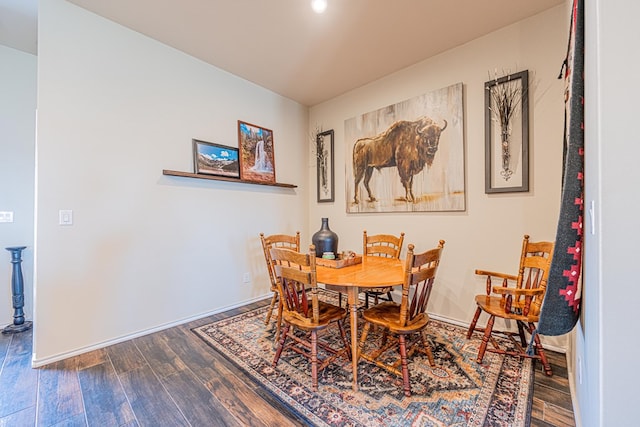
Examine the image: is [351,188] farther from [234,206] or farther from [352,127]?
[234,206]

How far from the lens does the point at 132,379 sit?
1859 millimetres

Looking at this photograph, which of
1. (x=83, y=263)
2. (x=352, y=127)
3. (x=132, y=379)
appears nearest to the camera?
(x=132, y=379)

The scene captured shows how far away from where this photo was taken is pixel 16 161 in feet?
8.92

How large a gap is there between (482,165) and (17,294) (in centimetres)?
475

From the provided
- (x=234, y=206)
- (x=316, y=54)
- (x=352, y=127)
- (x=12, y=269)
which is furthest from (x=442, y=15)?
(x=12, y=269)

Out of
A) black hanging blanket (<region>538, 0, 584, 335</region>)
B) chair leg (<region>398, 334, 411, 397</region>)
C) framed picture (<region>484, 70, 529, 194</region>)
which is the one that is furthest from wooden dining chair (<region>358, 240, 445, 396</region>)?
framed picture (<region>484, 70, 529, 194</region>)

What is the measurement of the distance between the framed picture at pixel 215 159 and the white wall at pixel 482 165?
6.07 ft

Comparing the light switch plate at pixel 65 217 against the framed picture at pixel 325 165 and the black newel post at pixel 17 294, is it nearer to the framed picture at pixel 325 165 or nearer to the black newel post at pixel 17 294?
the black newel post at pixel 17 294

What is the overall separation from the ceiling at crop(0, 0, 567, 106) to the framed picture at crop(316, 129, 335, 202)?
37.7 inches

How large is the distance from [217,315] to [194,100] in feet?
8.01

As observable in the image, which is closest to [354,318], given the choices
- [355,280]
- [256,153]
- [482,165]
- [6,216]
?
[355,280]

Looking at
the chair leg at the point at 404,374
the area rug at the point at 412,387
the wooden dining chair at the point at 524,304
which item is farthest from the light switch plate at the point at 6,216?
the wooden dining chair at the point at 524,304

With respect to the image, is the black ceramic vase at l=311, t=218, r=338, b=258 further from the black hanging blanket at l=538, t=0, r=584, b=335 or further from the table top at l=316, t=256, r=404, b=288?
the black hanging blanket at l=538, t=0, r=584, b=335

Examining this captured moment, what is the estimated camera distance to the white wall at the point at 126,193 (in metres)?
2.10
